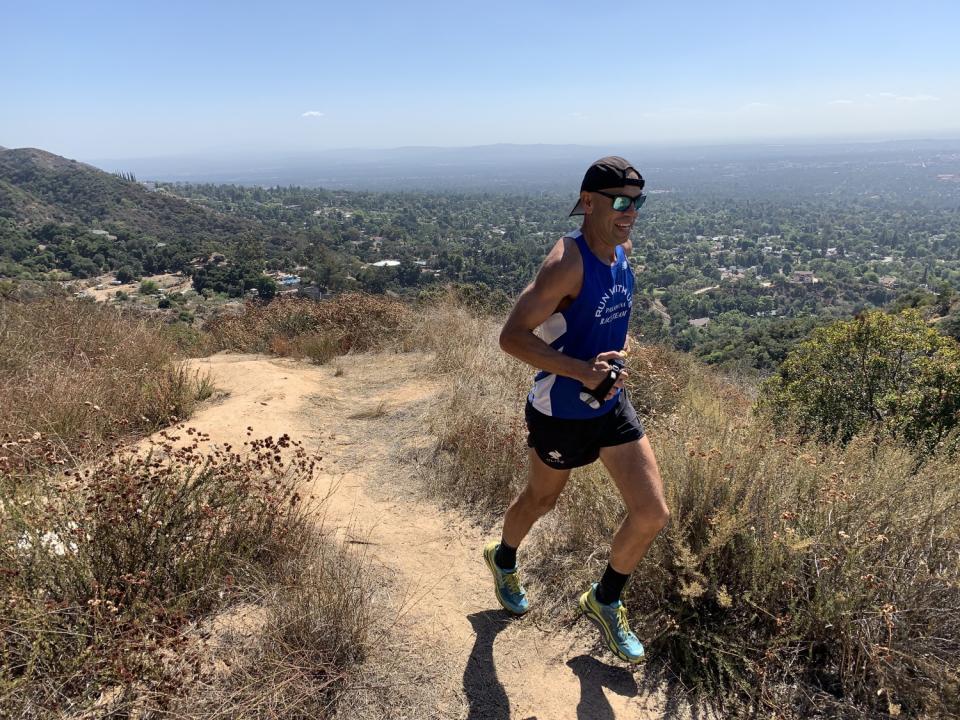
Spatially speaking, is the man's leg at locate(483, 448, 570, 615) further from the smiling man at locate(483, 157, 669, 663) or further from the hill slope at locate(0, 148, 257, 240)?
the hill slope at locate(0, 148, 257, 240)

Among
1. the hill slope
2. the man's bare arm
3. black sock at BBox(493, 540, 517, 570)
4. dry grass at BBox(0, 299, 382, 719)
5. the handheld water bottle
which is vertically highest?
the hill slope

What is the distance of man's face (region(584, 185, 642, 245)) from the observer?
6.77 ft

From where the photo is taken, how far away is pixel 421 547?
321 cm

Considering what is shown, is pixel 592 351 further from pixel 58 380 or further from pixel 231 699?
pixel 58 380

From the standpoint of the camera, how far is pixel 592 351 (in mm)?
2121

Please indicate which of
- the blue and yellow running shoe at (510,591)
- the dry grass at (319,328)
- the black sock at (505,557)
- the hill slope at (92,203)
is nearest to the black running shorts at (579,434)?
the black sock at (505,557)

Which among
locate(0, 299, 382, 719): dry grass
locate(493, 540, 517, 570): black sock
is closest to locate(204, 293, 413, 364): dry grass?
locate(0, 299, 382, 719): dry grass

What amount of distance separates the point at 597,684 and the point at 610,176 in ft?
6.66

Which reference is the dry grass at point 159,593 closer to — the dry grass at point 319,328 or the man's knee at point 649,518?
the man's knee at point 649,518

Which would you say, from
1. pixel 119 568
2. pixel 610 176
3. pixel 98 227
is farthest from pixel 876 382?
pixel 98 227

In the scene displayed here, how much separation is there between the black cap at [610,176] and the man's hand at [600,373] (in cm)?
64

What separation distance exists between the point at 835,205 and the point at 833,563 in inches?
5425

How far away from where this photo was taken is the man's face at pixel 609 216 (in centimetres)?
206

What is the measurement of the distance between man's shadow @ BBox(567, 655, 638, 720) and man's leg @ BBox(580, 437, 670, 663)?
0.38 feet
